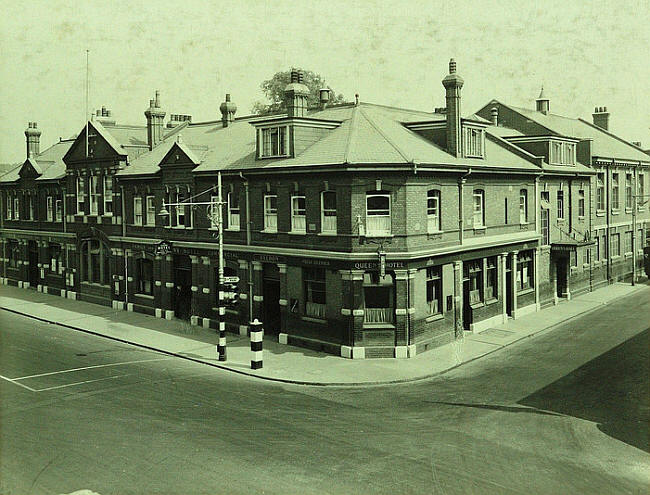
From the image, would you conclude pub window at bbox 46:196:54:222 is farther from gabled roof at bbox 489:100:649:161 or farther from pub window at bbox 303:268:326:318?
gabled roof at bbox 489:100:649:161

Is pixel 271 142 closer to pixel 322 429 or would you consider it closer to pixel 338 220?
pixel 338 220

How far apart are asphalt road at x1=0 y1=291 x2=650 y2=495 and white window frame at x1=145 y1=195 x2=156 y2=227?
36.2 feet

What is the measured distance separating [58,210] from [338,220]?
27.3m

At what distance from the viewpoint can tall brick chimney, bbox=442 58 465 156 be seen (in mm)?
30328

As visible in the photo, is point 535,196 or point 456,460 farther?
point 535,196

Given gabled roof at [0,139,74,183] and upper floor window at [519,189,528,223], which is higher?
gabled roof at [0,139,74,183]

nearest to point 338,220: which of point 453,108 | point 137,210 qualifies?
point 453,108

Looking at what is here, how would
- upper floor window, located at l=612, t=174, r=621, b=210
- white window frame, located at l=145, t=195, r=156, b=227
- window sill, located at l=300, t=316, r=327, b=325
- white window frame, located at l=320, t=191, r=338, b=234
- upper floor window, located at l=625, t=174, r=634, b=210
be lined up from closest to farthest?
1. white window frame, located at l=320, t=191, r=338, b=234
2. window sill, located at l=300, t=316, r=327, b=325
3. white window frame, located at l=145, t=195, r=156, b=227
4. upper floor window, located at l=612, t=174, r=621, b=210
5. upper floor window, located at l=625, t=174, r=634, b=210

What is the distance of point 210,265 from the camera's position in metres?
33.9

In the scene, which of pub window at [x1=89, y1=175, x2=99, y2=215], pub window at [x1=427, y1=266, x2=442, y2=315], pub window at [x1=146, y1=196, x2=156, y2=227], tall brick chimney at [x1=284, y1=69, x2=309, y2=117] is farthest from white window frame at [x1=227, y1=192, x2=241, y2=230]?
pub window at [x1=89, y1=175, x2=99, y2=215]

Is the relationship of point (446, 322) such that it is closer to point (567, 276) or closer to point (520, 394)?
point (520, 394)

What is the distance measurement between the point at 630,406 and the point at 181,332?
20.7 meters

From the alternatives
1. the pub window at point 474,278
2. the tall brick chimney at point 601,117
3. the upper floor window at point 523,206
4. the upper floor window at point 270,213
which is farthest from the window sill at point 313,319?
the tall brick chimney at point 601,117

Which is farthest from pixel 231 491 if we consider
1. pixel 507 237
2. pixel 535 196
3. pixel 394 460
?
pixel 535 196
